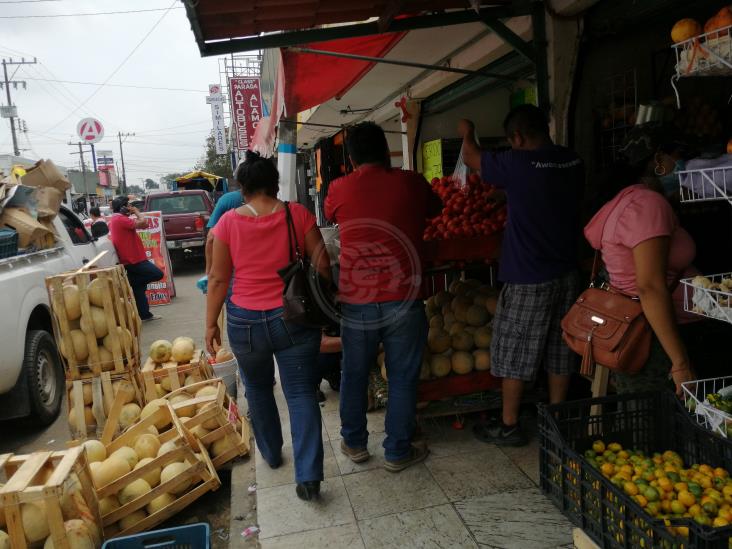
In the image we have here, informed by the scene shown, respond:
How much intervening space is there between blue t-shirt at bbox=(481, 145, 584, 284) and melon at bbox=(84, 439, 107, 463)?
2780 mm

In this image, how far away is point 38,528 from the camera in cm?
271

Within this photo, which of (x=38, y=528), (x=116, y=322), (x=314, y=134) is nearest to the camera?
(x=38, y=528)

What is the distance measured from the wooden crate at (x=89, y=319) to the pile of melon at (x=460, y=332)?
7.96ft

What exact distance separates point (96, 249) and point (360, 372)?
5673mm

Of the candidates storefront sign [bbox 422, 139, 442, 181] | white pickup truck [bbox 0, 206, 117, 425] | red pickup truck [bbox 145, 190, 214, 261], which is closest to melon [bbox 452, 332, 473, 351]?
white pickup truck [bbox 0, 206, 117, 425]

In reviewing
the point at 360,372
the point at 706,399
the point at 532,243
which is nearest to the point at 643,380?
the point at 706,399

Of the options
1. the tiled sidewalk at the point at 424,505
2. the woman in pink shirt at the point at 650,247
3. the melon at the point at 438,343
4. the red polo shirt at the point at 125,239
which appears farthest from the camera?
the red polo shirt at the point at 125,239

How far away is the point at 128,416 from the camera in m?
4.41

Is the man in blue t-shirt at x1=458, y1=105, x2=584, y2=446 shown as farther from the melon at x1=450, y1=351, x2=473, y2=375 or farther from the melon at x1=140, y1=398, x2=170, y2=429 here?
the melon at x1=140, y1=398, x2=170, y2=429

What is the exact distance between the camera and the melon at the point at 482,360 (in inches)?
156

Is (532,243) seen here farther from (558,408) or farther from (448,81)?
(448,81)

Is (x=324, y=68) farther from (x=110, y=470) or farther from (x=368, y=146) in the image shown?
(x=110, y=470)

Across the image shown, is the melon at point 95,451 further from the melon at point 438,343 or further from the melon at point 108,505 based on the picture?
the melon at point 438,343

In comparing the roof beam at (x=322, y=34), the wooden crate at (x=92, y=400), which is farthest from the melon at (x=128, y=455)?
Result: the roof beam at (x=322, y=34)
